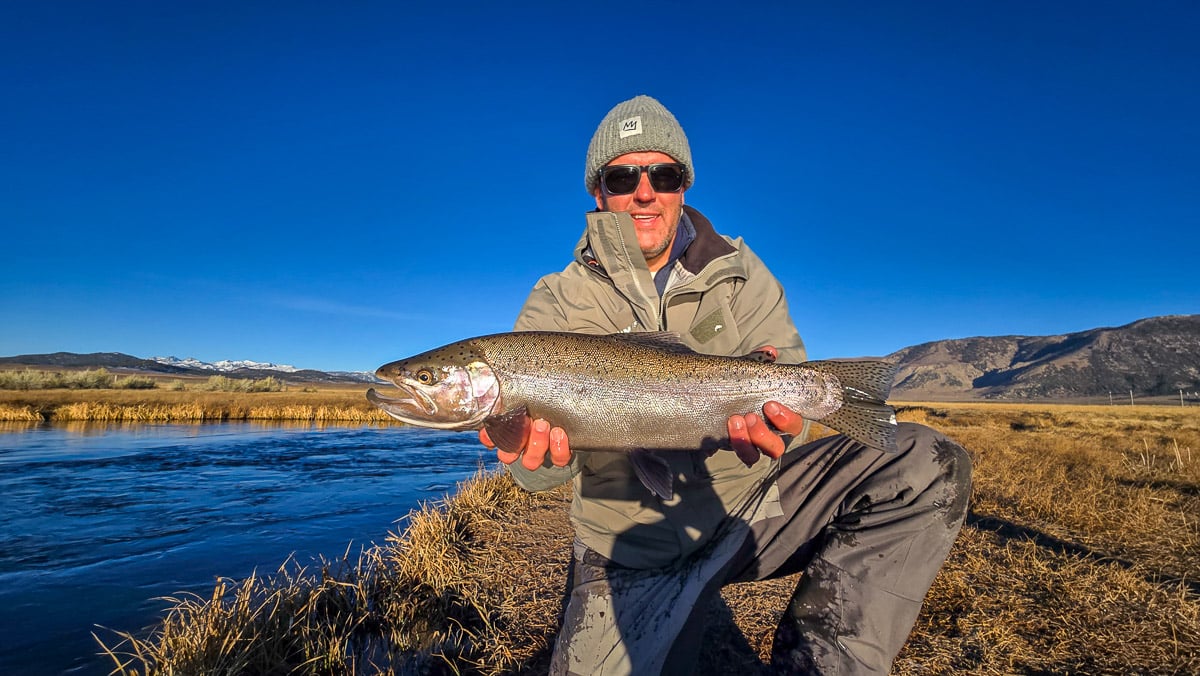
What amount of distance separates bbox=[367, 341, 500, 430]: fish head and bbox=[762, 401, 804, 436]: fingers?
1670 millimetres

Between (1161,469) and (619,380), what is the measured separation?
1265 centimetres

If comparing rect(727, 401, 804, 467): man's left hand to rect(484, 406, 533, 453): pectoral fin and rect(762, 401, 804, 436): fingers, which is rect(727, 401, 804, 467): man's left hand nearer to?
rect(762, 401, 804, 436): fingers

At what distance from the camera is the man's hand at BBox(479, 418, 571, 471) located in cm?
354

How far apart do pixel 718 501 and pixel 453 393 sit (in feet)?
5.98

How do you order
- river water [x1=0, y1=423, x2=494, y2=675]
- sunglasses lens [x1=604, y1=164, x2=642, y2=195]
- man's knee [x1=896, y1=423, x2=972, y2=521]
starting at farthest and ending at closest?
river water [x1=0, y1=423, x2=494, y2=675], sunglasses lens [x1=604, y1=164, x2=642, y2=195], man's knee [x1=896, y1=423, x2=972, y2=521]

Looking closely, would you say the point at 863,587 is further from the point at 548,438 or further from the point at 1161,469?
the point at 1161,469

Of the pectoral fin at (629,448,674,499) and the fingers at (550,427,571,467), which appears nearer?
the pectoral fin at (629,448,674,499)

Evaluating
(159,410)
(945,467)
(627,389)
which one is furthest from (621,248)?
(159,410)

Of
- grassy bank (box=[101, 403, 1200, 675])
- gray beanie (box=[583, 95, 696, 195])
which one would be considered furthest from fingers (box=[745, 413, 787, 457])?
gray beanie (box=[583, 95, 696, 195])

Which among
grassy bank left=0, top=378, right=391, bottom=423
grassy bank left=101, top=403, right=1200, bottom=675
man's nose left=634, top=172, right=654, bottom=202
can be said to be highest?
man's nose left=634, top=172, right=654, bottom=202

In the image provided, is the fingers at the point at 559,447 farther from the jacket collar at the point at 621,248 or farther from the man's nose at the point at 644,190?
the man's nose at the point at 644,190

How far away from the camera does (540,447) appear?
11.6 ft

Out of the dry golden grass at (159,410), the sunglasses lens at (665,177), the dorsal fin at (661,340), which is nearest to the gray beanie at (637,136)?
the sunglasses lens at (665,177)

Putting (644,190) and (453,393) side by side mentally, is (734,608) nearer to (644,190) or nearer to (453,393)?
(453,393)
